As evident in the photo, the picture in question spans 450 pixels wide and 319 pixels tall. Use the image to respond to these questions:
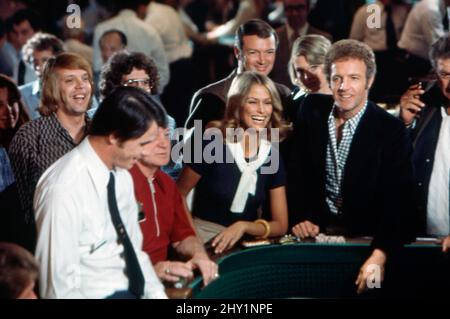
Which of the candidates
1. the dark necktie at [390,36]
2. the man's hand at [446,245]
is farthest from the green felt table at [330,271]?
the dark necktie at [390,36]

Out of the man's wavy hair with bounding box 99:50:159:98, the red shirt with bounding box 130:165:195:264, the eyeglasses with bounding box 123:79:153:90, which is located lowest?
the red shirt with bounding box 130:165:195:264

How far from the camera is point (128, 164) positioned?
2904 mm

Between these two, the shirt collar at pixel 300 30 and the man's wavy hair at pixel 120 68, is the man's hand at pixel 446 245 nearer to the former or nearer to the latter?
the man's wavy hair at pixel 120 68

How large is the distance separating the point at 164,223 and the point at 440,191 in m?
1.31

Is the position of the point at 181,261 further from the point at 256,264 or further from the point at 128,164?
the point at 128,164

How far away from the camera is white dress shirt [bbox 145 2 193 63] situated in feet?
24.4

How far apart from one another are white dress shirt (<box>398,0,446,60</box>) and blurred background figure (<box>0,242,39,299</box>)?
14.6 feet

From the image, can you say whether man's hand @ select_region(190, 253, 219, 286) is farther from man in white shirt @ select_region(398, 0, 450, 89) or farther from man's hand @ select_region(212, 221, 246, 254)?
man in white shirt @ select_region(398, 0, 450, 89)

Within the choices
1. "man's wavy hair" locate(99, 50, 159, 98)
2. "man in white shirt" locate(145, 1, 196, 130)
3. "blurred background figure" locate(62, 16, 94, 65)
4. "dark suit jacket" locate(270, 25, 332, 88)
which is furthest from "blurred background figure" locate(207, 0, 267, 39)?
"man's wavy hair" locate(99, 50, 159, 98)

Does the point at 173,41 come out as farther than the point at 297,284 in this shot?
Yes

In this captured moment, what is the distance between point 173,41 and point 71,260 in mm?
5044

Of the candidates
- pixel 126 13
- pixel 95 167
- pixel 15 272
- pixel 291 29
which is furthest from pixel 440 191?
pixel 126 13

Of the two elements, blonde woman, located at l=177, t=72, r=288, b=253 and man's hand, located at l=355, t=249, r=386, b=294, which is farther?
blonde woman, located at l=177, t=72, r=288, b=253
